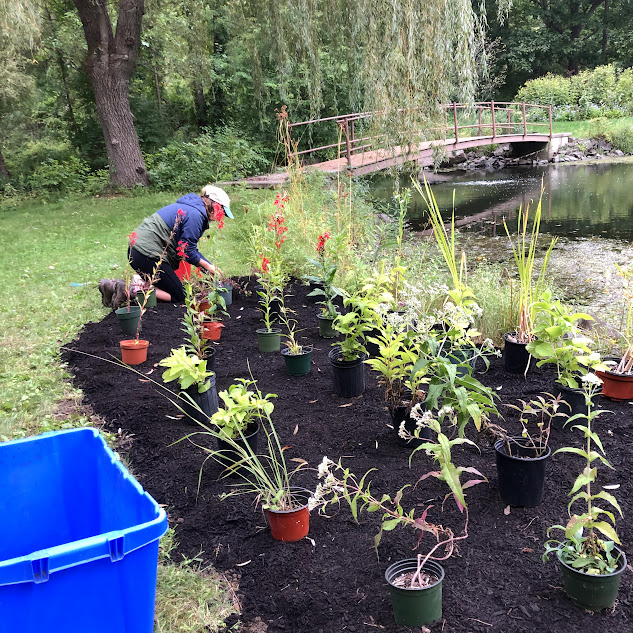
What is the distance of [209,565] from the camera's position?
6.46 ft

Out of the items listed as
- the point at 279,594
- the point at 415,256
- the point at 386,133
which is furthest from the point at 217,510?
the point at 386,133

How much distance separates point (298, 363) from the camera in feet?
11.5

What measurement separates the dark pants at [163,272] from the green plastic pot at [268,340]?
1343 millimetres

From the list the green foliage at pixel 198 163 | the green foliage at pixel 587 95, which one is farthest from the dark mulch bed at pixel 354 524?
the green foliage at pixel 587 95

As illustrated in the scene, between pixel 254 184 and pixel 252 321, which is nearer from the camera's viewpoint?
pixel 252 321

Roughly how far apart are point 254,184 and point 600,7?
3060 cm

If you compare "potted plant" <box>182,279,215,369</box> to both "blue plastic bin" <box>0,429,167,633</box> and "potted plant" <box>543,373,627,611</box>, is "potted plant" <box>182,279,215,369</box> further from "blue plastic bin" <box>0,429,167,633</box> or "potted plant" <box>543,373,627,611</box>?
"potted plant" <box>543,373,627,611</box>

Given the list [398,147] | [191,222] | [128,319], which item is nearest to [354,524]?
[128,319]

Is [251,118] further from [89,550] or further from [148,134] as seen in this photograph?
[89,550]

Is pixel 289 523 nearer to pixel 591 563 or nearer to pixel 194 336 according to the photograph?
pixel 591 563

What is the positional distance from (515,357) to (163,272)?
296cm

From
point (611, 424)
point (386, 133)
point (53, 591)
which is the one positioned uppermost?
point (386, 133)

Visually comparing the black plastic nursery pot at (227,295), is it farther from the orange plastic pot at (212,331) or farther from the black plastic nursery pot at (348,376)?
the black plastic nursery pot at (348,376)

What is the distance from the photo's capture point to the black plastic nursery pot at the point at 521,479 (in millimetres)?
2111
